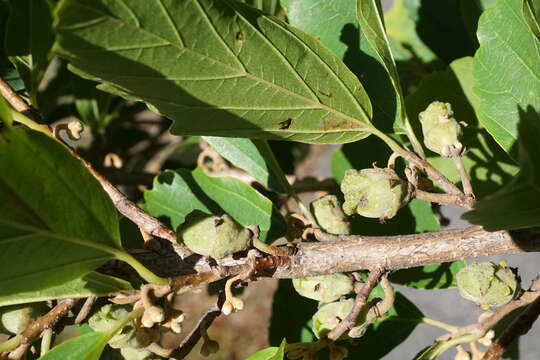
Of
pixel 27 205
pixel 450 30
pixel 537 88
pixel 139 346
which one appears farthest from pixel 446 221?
pixel 27 205

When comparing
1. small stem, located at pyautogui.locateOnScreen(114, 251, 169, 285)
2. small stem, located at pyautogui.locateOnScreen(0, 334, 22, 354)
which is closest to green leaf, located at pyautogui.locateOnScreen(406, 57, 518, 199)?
small stem, located at pyautogui.locateOnScreen(114, 251, 169, 285)

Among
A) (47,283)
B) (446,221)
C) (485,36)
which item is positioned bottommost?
(446,221)

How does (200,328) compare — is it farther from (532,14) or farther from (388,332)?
(532,14)

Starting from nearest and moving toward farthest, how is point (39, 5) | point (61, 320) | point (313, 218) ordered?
point (61, 320) → point (39, 5) → point (313, 218)

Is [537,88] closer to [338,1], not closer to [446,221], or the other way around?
[338,1]

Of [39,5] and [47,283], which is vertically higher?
[39,5]

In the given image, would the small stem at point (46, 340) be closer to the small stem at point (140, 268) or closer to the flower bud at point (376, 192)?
the small stem at point (140, 268)

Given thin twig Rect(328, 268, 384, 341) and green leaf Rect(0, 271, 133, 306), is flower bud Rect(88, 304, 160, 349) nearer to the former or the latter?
green leaf Rect(0, 271, 133, 306)
